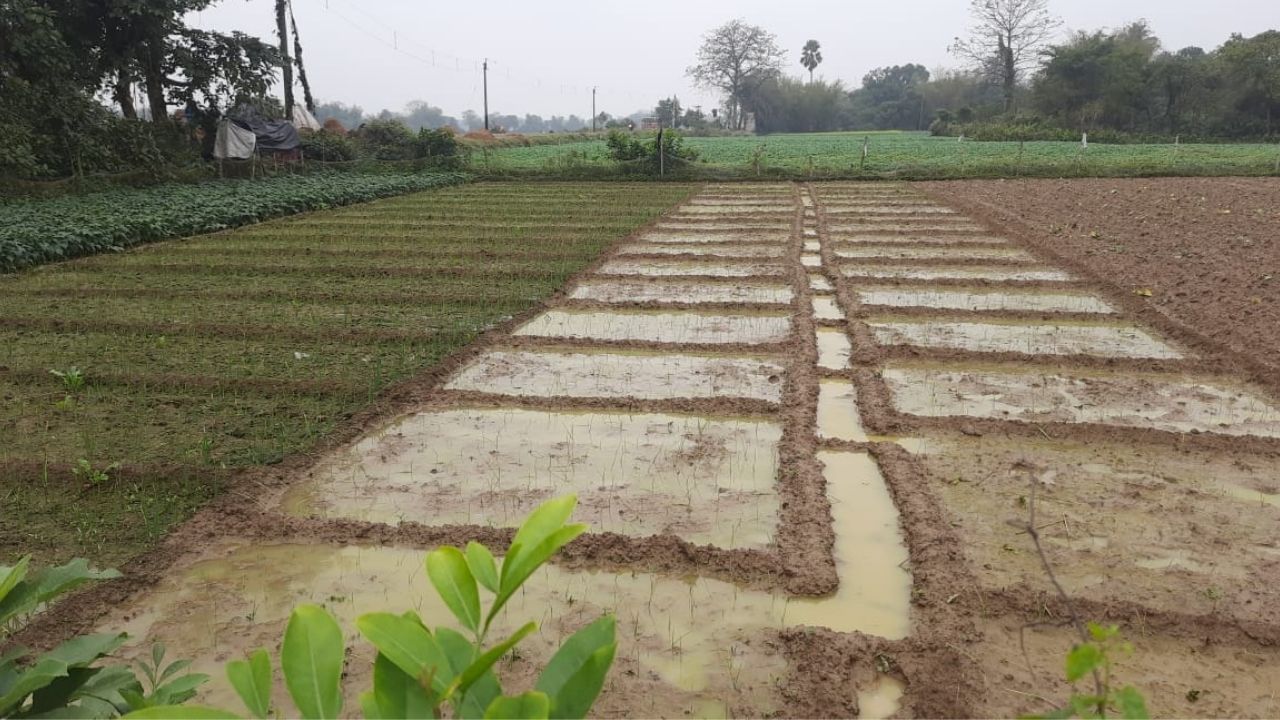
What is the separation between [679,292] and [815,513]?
5428 millimetres

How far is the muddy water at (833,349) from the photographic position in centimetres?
664

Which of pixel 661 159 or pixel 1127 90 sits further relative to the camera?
pixel 1127 90

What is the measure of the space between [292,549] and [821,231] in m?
11.2

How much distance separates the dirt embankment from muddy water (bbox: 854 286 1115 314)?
531mm

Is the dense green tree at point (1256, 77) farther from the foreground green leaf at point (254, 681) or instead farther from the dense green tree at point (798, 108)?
the foreground green leaf at point (254, 681)

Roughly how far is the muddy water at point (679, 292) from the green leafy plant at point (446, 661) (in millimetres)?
7985

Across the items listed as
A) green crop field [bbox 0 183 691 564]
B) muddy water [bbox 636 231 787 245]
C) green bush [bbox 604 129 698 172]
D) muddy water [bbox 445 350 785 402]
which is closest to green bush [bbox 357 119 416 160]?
green bush [bbox 604 129 698 172]

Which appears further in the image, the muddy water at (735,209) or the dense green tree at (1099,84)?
the dense green tree at (1099,84)

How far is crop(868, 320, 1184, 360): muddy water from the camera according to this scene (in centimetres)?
689

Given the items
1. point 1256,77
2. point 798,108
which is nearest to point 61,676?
point 1256,77

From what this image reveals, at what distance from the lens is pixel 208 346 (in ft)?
23.2

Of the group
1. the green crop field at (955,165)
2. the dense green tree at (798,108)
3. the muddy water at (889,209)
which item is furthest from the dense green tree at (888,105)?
the muddy water at (889,209)

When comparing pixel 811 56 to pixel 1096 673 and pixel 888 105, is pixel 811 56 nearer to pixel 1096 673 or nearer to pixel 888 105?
pixel 888 105

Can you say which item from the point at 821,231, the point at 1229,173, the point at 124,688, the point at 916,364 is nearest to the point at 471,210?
the point at 821,231
